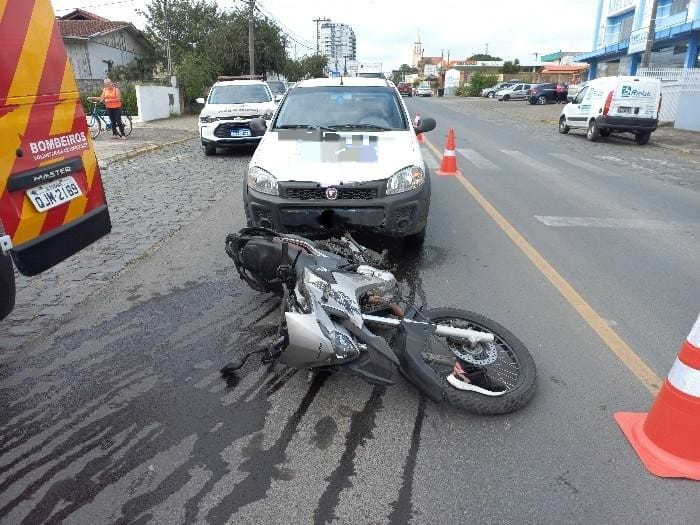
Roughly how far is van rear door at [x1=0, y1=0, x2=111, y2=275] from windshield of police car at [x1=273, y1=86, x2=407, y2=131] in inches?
117

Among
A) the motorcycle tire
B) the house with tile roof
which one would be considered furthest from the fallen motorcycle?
the house with tile roof

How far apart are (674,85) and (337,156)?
22.5 metres

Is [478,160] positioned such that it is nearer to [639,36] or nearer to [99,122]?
[99,122]

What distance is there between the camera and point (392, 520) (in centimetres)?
230

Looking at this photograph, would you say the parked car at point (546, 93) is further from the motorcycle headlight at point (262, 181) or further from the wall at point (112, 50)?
the motorcycle headlight at point (262, 181)

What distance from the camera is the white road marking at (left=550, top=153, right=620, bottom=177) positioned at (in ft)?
36.2

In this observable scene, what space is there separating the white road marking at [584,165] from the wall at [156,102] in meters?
17.0

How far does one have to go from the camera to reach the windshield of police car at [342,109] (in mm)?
6074

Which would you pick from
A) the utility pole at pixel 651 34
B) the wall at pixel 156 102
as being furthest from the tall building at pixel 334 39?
the utility pole at pixel 651 34

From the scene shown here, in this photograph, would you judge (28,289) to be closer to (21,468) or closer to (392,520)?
(21,468)

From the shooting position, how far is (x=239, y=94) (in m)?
14.4

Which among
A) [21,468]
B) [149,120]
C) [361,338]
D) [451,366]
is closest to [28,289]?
[21,468]

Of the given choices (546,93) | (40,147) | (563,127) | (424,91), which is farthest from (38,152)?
(424,91)

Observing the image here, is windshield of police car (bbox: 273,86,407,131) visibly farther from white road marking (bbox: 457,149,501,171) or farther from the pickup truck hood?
white road marking (bbox: 457,149,501,171)
